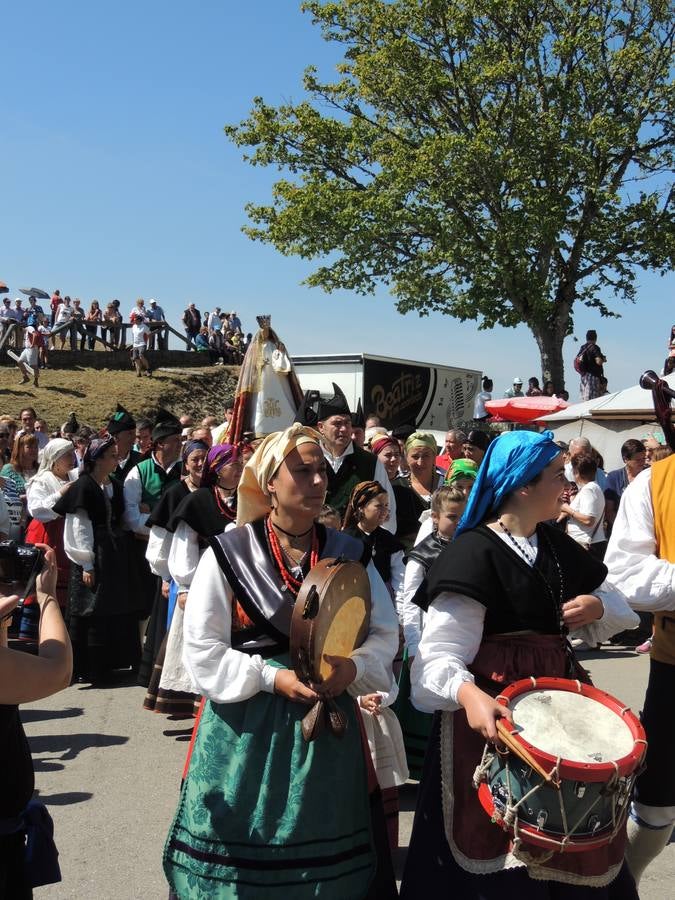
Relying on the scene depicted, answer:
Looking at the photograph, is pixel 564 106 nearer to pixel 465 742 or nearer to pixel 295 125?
pixel 295 125

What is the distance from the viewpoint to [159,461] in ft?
27.3

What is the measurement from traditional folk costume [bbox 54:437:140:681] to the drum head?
564cm

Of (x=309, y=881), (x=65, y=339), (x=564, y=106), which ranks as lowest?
(x=309, y=881)

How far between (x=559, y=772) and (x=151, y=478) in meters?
6.21

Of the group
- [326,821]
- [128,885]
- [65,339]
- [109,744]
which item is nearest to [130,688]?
[109,744]

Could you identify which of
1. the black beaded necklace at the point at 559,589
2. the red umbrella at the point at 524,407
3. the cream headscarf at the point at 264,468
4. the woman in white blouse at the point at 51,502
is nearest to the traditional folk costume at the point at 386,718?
the cream headscarf at the point at 264,468

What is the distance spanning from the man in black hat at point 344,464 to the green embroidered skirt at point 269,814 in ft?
11.0

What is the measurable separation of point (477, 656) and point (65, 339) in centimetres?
2935

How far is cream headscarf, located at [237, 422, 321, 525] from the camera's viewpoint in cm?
320

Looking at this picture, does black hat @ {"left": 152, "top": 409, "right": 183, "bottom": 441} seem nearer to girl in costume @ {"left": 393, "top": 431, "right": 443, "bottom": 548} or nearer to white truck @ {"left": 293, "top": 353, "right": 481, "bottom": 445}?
girl in costume @ {"left": 393, "top": 431, "right": 443, "bottom": 548}

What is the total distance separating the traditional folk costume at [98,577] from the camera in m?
7.78

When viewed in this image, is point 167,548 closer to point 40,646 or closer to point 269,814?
point 269,814

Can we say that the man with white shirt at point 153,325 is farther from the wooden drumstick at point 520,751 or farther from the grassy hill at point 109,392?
the wooden drumstick at point 520,751

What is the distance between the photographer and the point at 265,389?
8883mm
